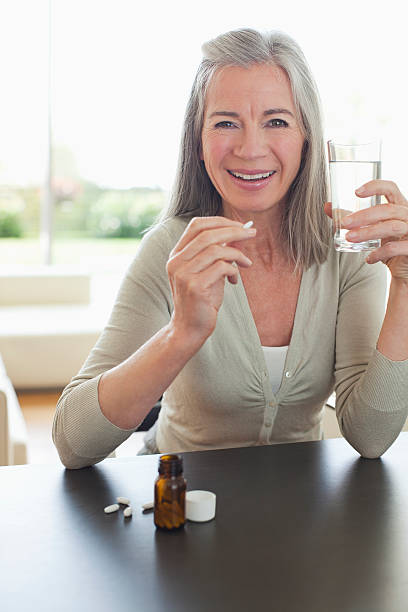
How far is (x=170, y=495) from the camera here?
Answer: 3.34ft

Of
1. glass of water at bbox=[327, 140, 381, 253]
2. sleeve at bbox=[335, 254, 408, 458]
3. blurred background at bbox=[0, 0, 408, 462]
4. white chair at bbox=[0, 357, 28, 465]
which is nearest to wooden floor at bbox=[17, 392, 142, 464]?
white chair at bbox=[0, 357, 28, 465]

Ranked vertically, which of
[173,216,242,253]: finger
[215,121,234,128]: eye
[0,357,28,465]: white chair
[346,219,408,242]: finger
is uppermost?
[215,121,234,128]: eye

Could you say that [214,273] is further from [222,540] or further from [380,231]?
[222,540]

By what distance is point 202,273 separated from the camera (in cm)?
122

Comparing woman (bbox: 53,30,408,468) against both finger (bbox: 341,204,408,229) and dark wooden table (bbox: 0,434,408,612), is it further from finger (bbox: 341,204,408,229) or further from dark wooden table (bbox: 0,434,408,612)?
dark wooden table (bbox: 0,434,408,612)

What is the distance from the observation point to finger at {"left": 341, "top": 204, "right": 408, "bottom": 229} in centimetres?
129

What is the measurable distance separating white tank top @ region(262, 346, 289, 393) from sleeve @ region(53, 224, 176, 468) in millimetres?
228

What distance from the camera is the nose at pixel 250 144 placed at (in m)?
1.54

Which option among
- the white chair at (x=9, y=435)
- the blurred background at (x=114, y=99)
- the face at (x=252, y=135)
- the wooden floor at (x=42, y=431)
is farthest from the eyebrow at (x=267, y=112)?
the blurred background at (x=114, y=99)

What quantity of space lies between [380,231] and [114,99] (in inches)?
258

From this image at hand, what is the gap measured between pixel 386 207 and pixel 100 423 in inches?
24.4

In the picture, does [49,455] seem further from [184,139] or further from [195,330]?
[195,330]

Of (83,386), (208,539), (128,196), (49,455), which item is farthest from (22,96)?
(208,539)

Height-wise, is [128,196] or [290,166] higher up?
[290,166]
